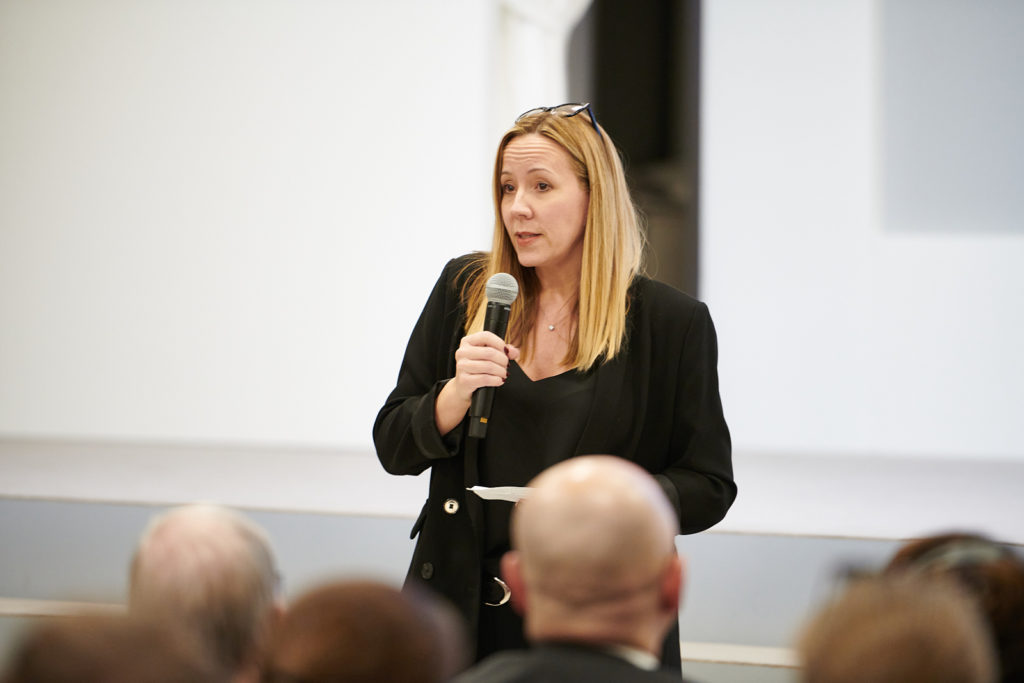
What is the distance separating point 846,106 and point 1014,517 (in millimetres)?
1765

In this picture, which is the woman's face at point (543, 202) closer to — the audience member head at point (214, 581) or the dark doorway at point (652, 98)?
the audience member head at point (214, 581)

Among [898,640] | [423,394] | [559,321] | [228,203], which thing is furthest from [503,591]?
[228,203]

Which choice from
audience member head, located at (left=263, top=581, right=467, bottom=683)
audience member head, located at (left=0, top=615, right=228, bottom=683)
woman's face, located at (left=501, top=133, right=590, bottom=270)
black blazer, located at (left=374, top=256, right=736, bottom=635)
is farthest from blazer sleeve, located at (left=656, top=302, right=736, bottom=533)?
audience member head, located at (left=0, top=615, right=228, bottom=683)

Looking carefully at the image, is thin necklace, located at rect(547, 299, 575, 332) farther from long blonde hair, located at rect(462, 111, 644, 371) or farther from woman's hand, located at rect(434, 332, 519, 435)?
woman's hand, located at rect(434, 332, 519, 435)

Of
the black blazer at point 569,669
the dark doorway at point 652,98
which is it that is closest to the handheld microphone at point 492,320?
the black blazer at point 569,669

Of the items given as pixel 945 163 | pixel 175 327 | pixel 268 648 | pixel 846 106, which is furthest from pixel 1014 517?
pixel 175 327

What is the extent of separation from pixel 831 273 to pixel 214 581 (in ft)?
11.2

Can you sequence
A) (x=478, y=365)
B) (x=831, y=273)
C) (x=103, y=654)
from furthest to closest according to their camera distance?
1. (x=831, y=273)
2. (x=478, y=365)
3. (x=103, y=654)

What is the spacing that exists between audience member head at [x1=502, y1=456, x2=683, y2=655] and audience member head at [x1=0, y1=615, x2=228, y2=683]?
351mm

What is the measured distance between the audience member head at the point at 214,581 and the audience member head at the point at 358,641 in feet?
0.46

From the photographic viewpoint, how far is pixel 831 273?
400 centimetres

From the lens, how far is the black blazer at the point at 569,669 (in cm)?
95

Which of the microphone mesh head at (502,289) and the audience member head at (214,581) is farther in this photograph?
the microphone mesh head at (502,289)

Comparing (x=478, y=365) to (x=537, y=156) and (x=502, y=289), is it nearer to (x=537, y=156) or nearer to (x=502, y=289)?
(x=502, y=289)
